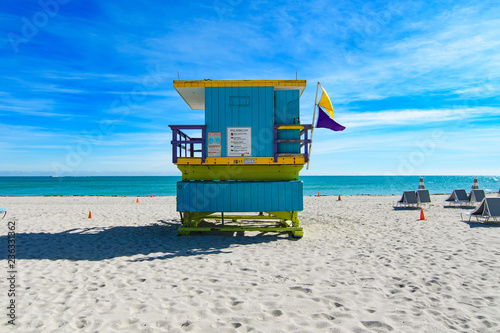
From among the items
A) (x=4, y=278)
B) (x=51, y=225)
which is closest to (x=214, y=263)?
(x=4, y=278)

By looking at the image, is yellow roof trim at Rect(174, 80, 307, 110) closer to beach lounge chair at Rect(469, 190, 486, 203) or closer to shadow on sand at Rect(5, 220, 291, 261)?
shadow on sand at Rect(5, 220, 291, 261)

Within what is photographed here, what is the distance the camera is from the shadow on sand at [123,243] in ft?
23.8

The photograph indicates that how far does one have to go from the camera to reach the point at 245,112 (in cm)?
912

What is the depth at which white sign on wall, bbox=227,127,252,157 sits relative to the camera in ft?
29.7

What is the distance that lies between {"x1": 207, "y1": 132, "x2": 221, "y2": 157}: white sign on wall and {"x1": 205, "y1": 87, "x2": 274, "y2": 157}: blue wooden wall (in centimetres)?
13

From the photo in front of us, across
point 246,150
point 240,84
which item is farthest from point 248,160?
point 240,84

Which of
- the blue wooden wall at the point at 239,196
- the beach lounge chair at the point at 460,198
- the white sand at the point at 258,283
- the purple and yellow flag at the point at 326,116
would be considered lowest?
the white sand at the point at 258,283

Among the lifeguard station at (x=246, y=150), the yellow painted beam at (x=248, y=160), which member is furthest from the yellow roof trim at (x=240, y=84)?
the yellow painted beam at (x=248, y=160)

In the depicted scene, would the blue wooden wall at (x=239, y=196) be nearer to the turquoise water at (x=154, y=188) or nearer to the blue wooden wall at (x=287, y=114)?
the blue wooden wall at (x=287, y=114)

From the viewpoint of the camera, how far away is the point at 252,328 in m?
3.64

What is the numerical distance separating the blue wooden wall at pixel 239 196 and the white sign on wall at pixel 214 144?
970 mm

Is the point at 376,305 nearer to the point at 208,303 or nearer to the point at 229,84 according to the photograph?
the point at 208,303

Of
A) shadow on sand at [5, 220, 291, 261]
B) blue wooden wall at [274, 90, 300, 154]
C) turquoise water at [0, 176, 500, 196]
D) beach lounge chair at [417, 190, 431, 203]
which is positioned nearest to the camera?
shadow on sand at [5, 220, 291, 261]

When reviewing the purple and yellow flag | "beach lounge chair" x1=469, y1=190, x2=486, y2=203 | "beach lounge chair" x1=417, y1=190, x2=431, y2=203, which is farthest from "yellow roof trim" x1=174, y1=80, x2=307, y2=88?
"beach lounge chair" x1=469, y1=190, x2=486, y2=203
